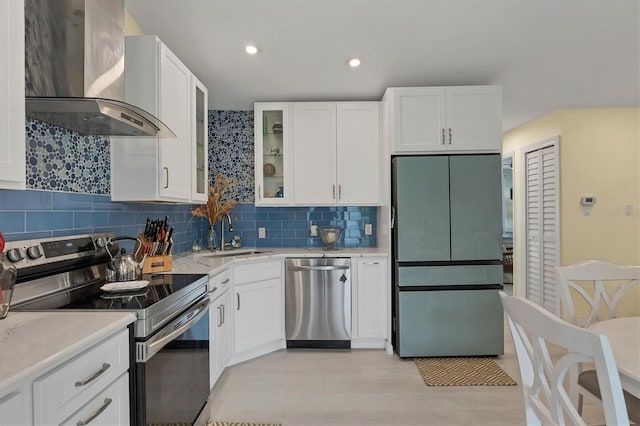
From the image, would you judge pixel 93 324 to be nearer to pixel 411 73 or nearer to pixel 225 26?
pixel 225 26

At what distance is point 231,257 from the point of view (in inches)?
125

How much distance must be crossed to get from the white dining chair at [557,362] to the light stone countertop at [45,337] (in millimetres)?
1246

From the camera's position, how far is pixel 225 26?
2.51 metres

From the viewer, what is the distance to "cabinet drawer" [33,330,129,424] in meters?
0.98

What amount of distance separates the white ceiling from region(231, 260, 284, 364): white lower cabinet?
1.65 meters

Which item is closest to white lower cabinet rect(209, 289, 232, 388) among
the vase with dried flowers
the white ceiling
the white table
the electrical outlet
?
the vase with dried flowers

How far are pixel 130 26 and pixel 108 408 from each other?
2276 millimetres

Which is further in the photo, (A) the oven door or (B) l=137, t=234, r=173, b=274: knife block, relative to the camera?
(B) l=137, t=234, r=173, b=274: knife block

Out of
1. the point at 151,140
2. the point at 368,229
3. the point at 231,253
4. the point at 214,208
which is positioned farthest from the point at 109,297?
the point at 368,229

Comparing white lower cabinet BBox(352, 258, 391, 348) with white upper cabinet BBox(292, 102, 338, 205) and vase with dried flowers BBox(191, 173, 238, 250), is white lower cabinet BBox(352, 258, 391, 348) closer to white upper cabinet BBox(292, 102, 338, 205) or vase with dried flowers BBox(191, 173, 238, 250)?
white upper cabinet BBox(292, 102, 338, 205)

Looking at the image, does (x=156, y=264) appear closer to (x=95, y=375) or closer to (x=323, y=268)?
(x=95, y=375)

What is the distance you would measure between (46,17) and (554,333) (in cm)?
223

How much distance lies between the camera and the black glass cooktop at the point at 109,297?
5.02 ft

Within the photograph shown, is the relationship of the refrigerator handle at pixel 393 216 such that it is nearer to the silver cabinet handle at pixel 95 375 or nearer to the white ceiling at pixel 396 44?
the white ceiling at pixel 396 44
